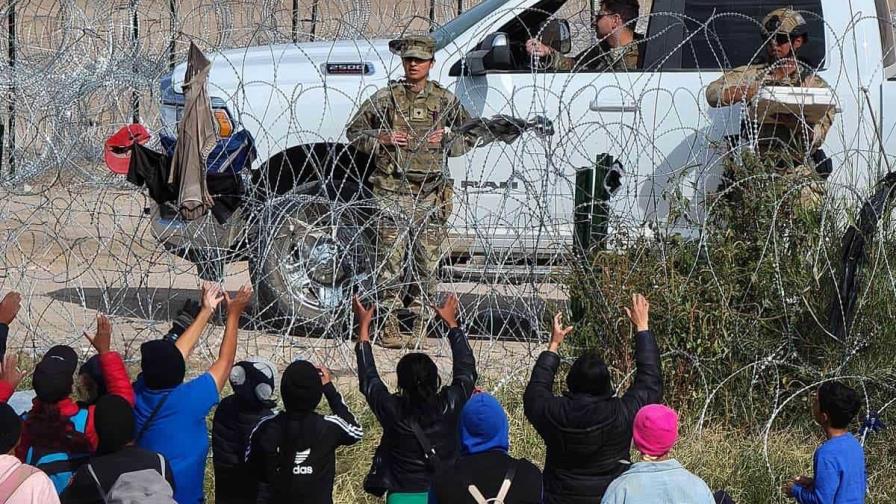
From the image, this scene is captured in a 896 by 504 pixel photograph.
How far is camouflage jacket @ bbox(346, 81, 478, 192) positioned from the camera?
733 centimetres

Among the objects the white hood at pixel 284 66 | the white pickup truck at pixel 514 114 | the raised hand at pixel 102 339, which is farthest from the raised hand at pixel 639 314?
the white hood at pixel 284 66

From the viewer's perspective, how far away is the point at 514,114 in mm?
7203

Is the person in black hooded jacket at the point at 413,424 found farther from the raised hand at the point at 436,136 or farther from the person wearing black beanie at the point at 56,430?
the raised hand at the point at 436,136

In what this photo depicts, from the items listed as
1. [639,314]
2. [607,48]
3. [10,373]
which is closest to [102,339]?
[10,373]

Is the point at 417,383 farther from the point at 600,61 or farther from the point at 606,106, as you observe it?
the point at 600,61

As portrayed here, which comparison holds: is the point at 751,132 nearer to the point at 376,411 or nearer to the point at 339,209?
the point at 339,209

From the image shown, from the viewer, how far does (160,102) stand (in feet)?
27.6

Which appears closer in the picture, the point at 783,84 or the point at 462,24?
the point at 783,84

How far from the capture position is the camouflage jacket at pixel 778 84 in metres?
6.81

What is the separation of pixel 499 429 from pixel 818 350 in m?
2.58

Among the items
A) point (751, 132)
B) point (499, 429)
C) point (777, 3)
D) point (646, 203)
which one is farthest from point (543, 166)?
point (499, 429)

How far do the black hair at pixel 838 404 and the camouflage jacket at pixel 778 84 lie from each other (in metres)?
2.28

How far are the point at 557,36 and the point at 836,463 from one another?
13.8ft

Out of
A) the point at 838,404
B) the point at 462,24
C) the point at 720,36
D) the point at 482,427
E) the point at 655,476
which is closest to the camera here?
the point at 655,476
